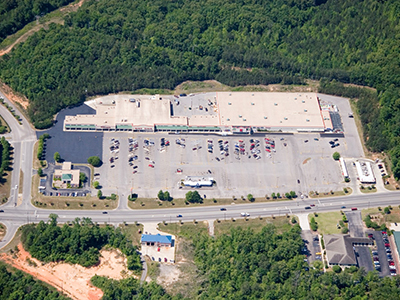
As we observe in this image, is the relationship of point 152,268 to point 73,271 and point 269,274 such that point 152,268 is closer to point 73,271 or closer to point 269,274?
point 73,271

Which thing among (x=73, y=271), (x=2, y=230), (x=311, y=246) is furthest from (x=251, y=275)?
(x=2, y=230)

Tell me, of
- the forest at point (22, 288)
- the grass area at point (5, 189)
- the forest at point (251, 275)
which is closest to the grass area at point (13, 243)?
the forest at point (251, 275)

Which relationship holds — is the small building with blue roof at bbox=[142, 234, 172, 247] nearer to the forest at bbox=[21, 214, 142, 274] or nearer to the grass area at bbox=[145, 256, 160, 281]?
the forest at bbox=[21, 214, 142, 274]

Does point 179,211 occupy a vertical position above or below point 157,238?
above

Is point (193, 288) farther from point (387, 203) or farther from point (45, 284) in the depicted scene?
point (387, 203)

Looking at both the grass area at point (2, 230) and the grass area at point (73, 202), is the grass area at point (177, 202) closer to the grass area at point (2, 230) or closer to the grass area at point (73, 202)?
the grass area at point (73, 202)

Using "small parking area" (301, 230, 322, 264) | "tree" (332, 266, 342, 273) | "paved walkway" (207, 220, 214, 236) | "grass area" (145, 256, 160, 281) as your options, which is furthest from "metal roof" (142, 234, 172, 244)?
"tree" (332, 266, 342, 273)

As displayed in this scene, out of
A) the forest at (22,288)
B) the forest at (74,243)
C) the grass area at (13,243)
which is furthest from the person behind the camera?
the grass area at (13,243)
